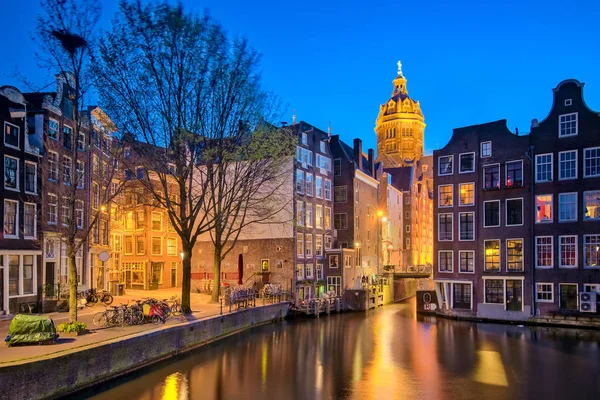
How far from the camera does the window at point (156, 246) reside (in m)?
51.6

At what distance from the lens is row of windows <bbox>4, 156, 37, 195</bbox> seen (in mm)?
28375

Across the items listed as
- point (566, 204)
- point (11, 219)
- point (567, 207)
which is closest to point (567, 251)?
point (567, 207)

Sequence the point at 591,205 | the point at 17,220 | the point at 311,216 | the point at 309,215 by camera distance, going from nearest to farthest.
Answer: the point at 17,220 → the point at 591,205 → the point at 309,215 → the point at 311,216

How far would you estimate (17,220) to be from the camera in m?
28.8

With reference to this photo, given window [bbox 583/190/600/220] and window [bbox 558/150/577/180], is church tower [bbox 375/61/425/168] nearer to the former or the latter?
window [bbox 558/150/577/180]

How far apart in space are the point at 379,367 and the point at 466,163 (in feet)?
83.0

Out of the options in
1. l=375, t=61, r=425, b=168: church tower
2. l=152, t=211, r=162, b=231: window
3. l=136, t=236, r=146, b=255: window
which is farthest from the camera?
l=375, t=61, r=425, b=168: church tower

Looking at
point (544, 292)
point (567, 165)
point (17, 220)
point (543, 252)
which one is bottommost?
point (544, 292)

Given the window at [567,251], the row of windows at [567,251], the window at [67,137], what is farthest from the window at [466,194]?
the window at [67,137]

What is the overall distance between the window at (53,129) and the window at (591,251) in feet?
128

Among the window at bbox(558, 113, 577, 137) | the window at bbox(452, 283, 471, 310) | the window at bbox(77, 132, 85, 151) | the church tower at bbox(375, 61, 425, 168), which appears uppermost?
the church tower at bbox(375, 61, 425, 168)

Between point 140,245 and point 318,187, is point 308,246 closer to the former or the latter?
point 318,187

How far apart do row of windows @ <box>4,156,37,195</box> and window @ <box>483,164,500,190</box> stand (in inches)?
1373

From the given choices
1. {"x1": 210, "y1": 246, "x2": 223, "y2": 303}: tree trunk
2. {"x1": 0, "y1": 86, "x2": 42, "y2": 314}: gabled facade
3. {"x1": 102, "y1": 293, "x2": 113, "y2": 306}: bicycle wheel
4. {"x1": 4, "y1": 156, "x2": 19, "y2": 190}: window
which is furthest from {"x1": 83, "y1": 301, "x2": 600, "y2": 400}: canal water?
{"x1": 4, "y1": 156, "x2": 19, "y2": 190}: window
